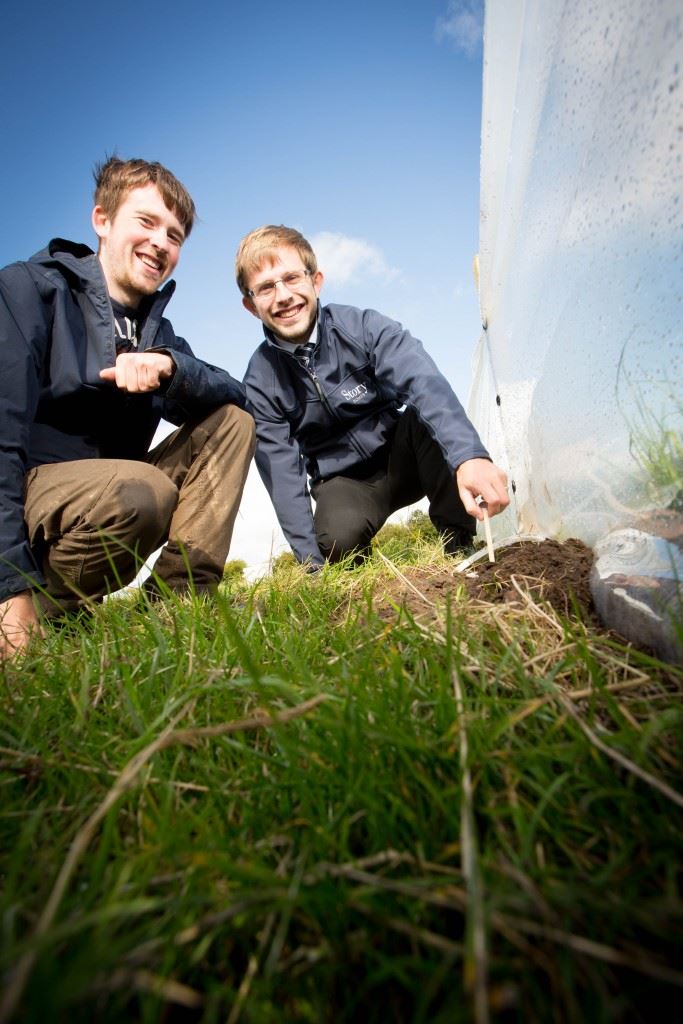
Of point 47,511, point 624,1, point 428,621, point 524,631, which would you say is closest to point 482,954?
point 524,631

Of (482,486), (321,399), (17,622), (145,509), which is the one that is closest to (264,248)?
(321,399)

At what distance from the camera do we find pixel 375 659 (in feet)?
2.94

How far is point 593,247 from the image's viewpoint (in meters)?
1.07

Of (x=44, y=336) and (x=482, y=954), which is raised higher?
(x=44, y=336)

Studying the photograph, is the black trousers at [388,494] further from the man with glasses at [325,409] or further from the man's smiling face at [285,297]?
the man's smiling face at [285,297]

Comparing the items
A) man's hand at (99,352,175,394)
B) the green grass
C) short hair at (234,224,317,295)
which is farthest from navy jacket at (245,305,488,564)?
the green grass

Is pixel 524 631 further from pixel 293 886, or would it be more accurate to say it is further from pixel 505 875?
pixel 293 886

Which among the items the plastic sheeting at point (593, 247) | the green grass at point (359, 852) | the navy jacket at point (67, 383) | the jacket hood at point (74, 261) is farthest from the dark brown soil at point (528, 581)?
the jacket hood at point (74, 261)

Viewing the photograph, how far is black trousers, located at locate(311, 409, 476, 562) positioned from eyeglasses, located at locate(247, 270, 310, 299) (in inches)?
42.2

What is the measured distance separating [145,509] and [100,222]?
5.40 feet

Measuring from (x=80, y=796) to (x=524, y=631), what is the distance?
777 millimetres

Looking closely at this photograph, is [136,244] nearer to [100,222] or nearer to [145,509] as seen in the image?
[100,222]

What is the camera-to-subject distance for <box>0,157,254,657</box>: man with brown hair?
173 centimetres

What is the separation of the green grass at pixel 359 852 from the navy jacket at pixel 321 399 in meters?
2.14
